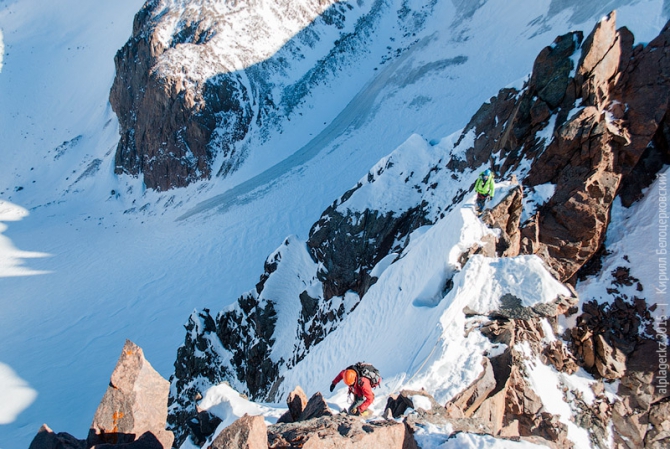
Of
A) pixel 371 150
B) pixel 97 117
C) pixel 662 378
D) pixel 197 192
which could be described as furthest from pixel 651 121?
pixel 97 117

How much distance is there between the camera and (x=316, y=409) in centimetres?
691

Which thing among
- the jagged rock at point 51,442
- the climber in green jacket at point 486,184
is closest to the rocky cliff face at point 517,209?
the climber in green jacket at point 486,184

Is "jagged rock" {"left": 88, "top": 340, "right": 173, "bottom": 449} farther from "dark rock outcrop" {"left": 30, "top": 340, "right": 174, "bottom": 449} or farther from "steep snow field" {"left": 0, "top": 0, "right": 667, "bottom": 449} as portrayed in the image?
"steep snow field" {"left": 0, "top": 0, "right": 667, "bottom": 449}

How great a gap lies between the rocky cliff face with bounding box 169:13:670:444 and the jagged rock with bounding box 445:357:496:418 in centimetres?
22

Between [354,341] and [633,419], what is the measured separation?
7.89m

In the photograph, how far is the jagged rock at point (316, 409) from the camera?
6.68 m

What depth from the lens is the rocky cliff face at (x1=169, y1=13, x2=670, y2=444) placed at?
1194 cm

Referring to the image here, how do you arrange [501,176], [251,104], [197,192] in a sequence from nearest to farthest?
[501,176]
[197,192]
[251,104]

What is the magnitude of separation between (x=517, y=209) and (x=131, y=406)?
10873mm

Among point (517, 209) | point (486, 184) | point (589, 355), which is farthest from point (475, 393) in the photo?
point (517, 209)

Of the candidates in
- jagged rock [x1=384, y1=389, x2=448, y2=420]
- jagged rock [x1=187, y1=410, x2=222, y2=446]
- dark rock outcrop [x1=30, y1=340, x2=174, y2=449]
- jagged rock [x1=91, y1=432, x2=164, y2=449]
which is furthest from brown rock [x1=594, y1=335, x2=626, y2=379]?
jagged rock [x1=91, y1=432, x2=164, y2=449]

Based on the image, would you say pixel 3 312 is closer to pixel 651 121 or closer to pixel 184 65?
pixel 184 65

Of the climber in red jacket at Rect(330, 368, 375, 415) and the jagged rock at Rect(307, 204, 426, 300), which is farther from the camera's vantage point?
the jagged rock at Rect(307, 204, 426, 300)

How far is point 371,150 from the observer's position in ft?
115
